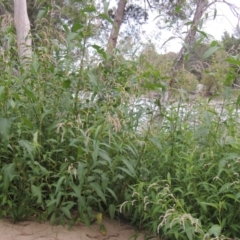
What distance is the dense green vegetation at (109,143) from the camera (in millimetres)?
2832

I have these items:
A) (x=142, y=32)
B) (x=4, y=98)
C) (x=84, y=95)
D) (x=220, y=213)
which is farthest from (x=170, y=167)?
(x=142, y=32)

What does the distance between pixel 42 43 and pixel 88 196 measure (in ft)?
4.93

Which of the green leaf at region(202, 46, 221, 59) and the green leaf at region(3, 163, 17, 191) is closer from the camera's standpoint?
the green leaf at region(202, 46, 221, 59)

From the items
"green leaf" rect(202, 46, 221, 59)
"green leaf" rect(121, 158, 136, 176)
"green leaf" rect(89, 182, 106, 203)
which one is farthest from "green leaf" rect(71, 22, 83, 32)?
"green leaf" rect(89, 182, 106, 203)

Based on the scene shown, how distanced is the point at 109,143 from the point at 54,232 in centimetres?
85

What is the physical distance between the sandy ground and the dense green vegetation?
2.9 inches

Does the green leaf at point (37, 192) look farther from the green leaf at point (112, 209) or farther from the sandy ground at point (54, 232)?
the green leaf at point (112, 209)

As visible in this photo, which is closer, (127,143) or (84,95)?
(127,143)

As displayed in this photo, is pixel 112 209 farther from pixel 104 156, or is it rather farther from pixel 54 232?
pixel 104 156

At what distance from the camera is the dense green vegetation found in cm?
283

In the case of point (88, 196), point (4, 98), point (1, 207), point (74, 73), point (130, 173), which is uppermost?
point (74, 73)

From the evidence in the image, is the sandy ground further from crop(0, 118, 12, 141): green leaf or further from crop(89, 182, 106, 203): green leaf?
crop(0, 118, 12, 141): green leaf

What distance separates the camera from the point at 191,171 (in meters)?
2.92

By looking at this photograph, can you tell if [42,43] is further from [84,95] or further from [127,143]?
[127,143]
